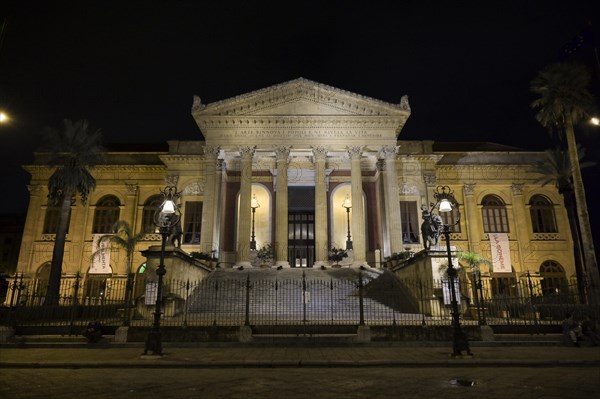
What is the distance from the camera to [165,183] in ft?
106

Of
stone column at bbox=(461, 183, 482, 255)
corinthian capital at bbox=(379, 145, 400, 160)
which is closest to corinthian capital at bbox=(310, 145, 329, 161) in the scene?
corinthian capital at bbox=(379, 145, 400, 160)

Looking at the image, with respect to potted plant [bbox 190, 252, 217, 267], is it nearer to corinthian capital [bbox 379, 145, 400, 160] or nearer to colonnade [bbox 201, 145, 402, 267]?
colonnade [bbox 201, 145, 402, 267]

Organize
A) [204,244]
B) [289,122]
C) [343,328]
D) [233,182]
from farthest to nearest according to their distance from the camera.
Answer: [233,182]
[289,122]
[204,244]
[343,328]

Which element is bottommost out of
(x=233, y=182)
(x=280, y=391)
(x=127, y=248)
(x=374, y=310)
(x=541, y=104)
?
(x=280, y=391)

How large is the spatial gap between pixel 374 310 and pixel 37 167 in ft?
97.3

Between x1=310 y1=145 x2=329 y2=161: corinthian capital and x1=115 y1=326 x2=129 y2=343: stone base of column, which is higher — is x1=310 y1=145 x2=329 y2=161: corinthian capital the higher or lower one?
the higher one

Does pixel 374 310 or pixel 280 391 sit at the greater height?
pixel 374 310

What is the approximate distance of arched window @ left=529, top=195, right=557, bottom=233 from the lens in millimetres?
32062

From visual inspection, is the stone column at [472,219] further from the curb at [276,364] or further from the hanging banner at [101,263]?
the hanging banner at [101,263]

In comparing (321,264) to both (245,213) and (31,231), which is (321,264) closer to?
(245,213)

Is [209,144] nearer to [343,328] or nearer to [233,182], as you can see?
[233,182]

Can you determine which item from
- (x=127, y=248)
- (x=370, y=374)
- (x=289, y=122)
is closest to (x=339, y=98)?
(x=289, y=122)

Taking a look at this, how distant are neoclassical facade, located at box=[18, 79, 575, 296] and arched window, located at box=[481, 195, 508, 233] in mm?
79

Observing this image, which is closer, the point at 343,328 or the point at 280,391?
the point at 280,391
